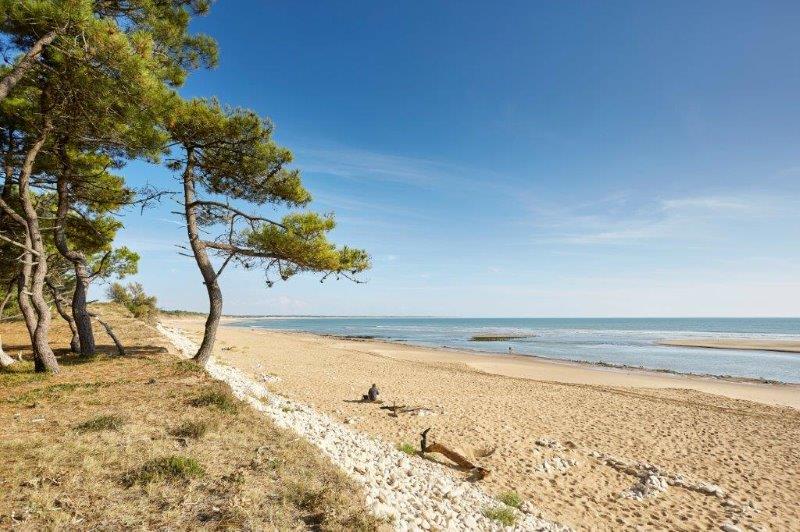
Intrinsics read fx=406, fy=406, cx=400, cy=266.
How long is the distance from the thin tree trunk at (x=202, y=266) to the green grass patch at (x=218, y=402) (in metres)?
4.73

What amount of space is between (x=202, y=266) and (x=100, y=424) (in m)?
7.32

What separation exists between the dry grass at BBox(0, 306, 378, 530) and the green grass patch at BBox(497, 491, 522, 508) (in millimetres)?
3020

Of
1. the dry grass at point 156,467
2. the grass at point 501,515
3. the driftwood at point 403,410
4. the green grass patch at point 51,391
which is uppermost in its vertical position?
the green grass patch at point 51,391

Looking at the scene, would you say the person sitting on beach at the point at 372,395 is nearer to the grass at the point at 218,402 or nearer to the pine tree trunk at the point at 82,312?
the grass at the point at 218,402

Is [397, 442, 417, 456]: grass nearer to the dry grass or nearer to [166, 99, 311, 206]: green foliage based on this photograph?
the dry grass

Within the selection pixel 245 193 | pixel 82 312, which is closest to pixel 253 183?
pixel 245 193

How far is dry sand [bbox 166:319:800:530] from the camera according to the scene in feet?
25.4

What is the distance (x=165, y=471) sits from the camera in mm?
4988

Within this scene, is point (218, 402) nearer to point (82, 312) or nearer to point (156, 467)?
point (156, 467)

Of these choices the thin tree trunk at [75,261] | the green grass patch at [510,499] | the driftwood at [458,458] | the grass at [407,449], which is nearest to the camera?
the green grass patch at [510,499]

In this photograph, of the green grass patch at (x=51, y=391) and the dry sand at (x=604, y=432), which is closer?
the dry sand at (x=604, y=432)

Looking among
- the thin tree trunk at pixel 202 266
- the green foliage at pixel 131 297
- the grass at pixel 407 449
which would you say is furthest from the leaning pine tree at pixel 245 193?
the green foliage at pixel 131 297

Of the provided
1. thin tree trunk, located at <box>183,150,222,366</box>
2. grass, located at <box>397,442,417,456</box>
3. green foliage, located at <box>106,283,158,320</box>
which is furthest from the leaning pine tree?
green foliage, located at <box>106,283,158,320</box>

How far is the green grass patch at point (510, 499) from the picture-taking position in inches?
270
